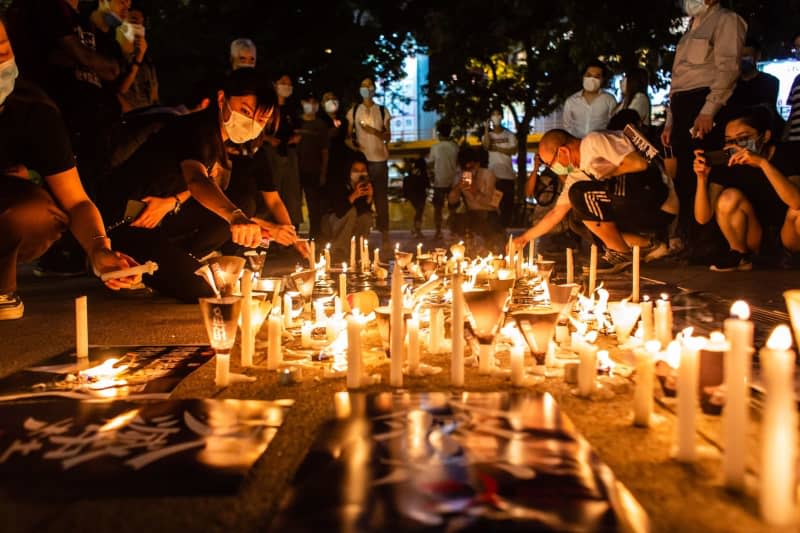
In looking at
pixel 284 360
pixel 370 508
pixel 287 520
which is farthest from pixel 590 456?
pixel 284 360

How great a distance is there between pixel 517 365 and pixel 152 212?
9.68 ft

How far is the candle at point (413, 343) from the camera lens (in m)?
2.87

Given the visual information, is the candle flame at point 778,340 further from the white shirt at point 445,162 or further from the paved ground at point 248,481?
the white shirt at point 445,162

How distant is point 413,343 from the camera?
9.44 ft

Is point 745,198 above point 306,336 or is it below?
above

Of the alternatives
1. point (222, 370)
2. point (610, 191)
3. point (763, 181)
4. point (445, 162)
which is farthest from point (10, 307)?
point (445, 162)

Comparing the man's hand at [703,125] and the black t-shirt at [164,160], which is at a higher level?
the man's hand at [703,125]

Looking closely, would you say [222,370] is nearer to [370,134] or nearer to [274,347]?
[274,347]

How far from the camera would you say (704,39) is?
659 centimetres

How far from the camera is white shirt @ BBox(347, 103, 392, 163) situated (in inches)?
384

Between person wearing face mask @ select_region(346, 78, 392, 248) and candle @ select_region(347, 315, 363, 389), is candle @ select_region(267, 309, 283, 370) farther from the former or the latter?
person wearing face mask @ select_region(346, 78, 392, 248)

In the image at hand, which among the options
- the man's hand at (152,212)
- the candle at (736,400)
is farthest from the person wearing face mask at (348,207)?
the candle at (736,400)

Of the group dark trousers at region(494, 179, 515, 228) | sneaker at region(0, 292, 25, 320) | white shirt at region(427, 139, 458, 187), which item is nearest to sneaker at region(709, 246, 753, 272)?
dark trousers at region(494, 179, 515, 228)

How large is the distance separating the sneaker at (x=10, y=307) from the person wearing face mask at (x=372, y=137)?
19.2 ft
